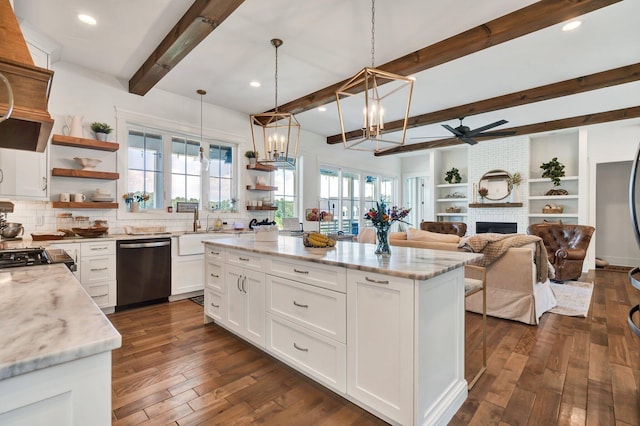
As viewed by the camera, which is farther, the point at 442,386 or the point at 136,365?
the point at 136,365

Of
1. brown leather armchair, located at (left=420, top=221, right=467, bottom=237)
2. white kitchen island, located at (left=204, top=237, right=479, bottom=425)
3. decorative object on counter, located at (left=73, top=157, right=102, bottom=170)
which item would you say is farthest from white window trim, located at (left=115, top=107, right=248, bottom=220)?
brown leather armchair, located at (left=420, top=221, right=467, bottom=237)

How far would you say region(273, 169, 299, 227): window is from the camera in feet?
20.4

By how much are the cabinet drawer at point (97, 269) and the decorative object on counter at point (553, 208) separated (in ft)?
25.8

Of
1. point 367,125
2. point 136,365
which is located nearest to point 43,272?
point 136,365

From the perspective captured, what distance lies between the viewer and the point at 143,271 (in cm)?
391

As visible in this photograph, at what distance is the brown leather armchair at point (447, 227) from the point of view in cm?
749

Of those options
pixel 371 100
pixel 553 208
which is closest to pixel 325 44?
pixel 371 100

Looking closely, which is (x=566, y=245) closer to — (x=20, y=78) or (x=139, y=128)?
(x=20, y=78)

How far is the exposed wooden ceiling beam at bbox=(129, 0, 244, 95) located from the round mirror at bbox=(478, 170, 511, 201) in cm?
678

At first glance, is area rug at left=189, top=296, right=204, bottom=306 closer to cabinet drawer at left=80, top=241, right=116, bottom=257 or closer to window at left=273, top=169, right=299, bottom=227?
cabinet drawer at left=80, top=241, right=116, bottom=257

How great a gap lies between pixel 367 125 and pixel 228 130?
3.71m

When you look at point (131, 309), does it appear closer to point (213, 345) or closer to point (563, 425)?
point (213, 345)

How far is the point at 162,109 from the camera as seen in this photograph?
4.56m

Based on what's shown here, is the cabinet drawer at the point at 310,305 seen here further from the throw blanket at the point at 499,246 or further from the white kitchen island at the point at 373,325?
the throw blanket at the point at 499,246
